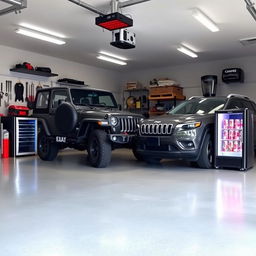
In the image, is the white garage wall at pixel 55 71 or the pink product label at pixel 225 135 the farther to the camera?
the white garage wall at pixel 55 71

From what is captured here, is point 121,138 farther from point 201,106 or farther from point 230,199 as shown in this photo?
point 230,199

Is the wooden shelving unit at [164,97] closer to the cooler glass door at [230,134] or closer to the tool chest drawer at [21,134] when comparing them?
the tool chest drawer at [21,134]

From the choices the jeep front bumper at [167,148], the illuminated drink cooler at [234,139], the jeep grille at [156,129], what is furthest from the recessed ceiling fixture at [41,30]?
the illuminated drink cooler at [234,139]

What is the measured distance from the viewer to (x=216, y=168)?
18.4ft

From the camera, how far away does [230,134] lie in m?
5.51

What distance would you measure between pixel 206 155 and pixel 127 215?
3181 millimetres

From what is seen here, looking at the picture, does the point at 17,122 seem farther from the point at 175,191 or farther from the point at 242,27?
the point at 242,27

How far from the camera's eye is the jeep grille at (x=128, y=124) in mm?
5677

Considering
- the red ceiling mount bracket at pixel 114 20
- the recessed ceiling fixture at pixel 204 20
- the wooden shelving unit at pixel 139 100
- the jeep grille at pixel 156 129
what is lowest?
the jeep grille at pixel 156 129

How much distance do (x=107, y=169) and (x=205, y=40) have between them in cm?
467

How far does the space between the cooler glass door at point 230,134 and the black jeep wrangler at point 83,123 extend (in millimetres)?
1639

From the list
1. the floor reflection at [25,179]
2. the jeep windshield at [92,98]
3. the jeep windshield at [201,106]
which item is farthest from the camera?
the jeep windshield at [92,98]

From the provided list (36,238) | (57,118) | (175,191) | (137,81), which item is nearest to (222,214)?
(175,191)

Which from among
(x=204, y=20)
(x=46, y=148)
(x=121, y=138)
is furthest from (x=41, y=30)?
(x=204, y=20)
